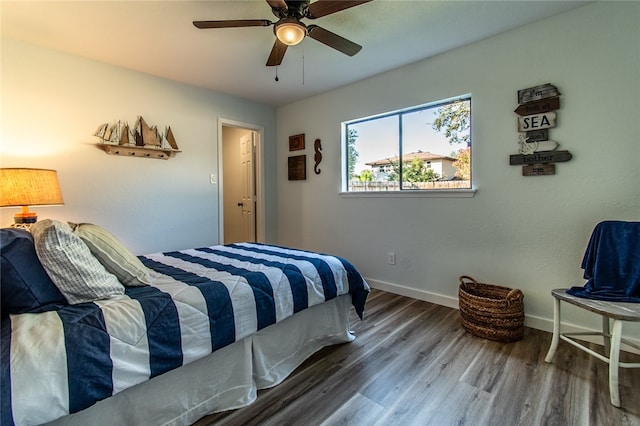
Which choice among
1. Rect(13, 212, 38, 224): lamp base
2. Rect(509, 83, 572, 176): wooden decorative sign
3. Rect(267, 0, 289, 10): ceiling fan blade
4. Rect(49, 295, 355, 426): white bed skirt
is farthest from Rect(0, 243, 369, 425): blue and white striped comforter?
Rect(509, 83, 572, 176): wooden decorative sign

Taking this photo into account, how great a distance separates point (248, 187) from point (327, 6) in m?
3.18

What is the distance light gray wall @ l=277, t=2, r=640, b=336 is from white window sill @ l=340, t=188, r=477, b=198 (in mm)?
51

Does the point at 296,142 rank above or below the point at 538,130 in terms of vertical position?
above

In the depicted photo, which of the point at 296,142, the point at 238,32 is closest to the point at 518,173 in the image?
the point at 238,32

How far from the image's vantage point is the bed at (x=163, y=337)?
976 millimetres

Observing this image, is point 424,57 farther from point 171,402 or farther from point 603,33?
point 171,402

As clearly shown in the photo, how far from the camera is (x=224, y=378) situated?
152cm

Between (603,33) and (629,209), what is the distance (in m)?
1.23

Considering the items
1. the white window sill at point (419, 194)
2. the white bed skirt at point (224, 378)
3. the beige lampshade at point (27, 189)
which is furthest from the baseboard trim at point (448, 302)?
the beige lampshade at point (27, 189)

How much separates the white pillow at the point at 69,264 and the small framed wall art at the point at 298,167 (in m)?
2.94

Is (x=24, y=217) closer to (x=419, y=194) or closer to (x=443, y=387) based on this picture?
(x=443, y=387)

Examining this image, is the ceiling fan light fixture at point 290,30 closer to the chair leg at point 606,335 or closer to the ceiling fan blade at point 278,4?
the ceiling fan blade at point 278,4

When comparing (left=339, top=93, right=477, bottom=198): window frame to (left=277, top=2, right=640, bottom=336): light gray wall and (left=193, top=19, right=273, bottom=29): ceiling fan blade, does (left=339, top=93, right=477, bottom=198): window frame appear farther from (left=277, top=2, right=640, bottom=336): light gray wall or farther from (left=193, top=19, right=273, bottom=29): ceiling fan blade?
(left=193, top=19, right=273, bottom=29): ceiling fan blade

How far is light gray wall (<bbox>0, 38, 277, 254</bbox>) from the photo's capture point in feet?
8.13
